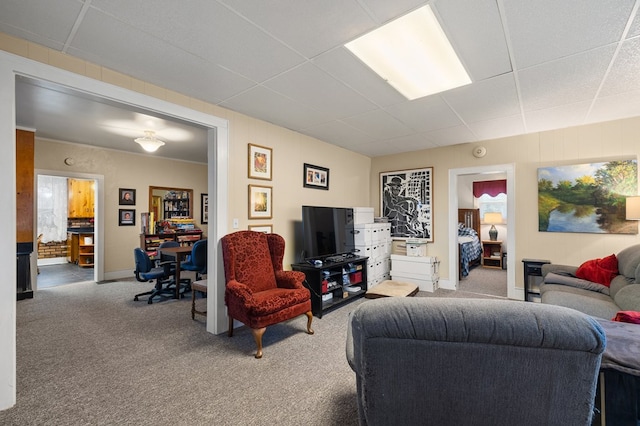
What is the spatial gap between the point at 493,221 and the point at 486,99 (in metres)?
5.61

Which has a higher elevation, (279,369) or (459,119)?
(459,119)

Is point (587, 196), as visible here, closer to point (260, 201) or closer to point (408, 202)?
point (408, 202)

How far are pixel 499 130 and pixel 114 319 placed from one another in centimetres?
570

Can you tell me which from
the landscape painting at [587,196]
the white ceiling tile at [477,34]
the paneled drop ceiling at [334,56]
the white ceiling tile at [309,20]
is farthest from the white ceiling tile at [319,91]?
the landscape painting at [587,196]

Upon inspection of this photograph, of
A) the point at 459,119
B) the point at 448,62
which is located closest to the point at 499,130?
the point at 459,119

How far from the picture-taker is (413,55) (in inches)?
88.3

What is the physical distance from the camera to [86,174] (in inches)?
210

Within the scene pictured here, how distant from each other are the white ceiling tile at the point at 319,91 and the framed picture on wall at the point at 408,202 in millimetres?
2353

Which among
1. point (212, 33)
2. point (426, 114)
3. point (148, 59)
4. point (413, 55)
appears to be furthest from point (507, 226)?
point (148, 59)

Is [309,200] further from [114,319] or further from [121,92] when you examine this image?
[114,319]

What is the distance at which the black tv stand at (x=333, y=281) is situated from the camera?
11.5 feet

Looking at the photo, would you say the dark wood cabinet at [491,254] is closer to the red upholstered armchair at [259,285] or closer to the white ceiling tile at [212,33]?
the red upholstered armchair at [259,285]

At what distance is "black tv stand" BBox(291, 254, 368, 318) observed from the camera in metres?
3.50

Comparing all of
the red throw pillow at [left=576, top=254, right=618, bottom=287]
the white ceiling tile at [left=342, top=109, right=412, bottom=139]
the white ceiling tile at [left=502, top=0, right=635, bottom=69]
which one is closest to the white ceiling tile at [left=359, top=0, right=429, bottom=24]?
the white ceiling tile at [left=502, top=0, right=635, bottom=69]
